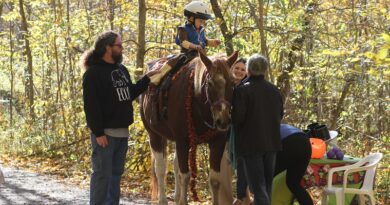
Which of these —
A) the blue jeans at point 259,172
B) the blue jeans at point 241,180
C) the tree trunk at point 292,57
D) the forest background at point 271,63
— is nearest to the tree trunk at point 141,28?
the forest background at point 271,63

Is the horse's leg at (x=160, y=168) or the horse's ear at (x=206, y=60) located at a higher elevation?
the horse's ear at (x=206, y=60)

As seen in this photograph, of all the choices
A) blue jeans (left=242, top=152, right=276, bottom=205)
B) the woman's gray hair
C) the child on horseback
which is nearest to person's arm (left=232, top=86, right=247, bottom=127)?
the woman's gray hair

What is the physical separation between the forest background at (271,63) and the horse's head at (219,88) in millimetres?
1273

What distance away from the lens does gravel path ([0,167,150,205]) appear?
9.26m

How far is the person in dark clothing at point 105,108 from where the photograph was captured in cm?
573

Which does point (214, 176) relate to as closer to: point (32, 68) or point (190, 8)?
point (190, 8)

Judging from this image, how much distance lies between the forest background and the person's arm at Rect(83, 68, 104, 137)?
8.77ft

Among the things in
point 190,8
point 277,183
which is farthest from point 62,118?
point 277,183

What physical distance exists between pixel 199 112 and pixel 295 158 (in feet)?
4.14

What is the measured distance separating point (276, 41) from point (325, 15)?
94.4 inches

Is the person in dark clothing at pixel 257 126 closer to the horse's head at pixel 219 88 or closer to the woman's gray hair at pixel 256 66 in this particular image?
the woman's gray hair at pixel 256 66

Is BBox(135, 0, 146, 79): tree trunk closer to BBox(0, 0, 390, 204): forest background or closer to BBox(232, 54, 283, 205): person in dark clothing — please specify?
BBox(0, 0, 390, 204): forest background

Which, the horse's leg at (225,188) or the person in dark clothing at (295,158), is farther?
the horse's leg at (225,188)

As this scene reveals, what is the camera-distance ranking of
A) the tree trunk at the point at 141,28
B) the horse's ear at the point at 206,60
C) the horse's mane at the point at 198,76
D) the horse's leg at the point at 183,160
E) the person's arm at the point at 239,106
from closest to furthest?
the person's arm at the point at 239,106, the horse's ear at the point at 206,60, the horse's mane at the point at 198,76, the horse's leg at the point at 183,160, the tree trunk at the point at 141,28
